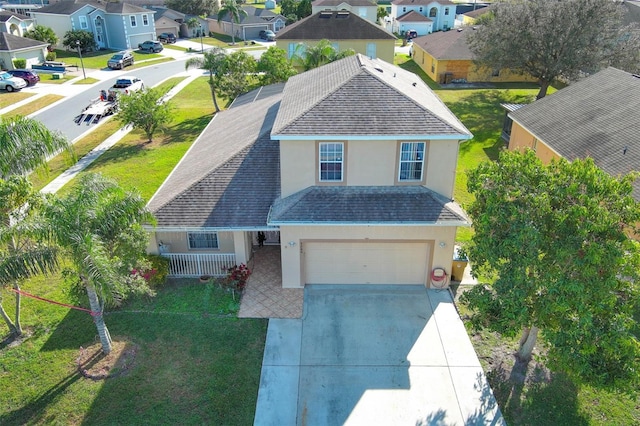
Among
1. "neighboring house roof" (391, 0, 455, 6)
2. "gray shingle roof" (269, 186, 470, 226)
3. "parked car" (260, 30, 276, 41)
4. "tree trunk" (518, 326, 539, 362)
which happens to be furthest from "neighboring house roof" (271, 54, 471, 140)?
"neighboring house roof" (391, 0, 455, 6)

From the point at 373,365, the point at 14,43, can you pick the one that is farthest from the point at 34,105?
the point at 373,365

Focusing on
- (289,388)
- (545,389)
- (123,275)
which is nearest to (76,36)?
(123,275)

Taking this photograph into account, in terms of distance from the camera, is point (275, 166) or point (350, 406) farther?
point (275, 166)

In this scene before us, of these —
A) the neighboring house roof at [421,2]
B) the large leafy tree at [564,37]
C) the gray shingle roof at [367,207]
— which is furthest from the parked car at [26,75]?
the neighboring house roof at [421,2]

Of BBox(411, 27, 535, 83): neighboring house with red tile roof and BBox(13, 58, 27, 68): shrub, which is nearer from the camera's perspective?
BBox(411, 27, 535, 83): neighboring house with red tile roof

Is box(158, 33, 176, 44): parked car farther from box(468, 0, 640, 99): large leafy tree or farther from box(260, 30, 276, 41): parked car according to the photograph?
box(468, 0, 640, 99): large leafy tree

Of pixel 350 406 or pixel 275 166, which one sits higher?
pixel 275 166

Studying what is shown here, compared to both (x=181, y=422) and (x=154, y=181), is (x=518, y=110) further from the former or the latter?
(x=181, y=422)
